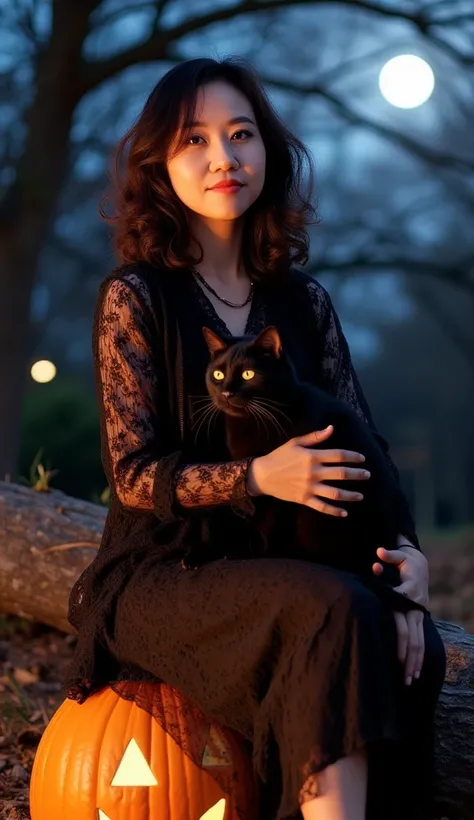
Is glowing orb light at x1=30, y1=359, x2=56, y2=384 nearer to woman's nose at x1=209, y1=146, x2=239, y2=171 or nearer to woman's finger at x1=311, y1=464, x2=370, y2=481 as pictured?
woman's nose at x1=209, y1=146, x2=239, y2=171

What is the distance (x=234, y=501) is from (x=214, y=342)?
0.41m

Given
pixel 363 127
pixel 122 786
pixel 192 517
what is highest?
pixel 363 127

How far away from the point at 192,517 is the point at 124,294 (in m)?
0.65

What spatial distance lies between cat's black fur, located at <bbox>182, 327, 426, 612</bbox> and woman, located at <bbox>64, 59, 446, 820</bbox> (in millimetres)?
56

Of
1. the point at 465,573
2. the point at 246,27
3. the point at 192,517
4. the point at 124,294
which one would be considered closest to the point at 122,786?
the point at 192,517

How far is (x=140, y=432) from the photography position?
8.75 feet

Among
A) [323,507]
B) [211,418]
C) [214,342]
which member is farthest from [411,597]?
[214,342]

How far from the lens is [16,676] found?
4.05 m

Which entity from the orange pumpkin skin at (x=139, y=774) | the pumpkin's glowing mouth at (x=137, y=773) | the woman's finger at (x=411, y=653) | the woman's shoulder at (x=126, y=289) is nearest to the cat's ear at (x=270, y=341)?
the woman's shoulder at (x=126, y=289)

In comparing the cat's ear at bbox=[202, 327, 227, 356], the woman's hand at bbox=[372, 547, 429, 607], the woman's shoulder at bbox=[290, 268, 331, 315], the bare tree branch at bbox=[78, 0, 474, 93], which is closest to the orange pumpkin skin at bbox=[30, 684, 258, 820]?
the woman's hand at bbox=[372, 547, 429, 607]

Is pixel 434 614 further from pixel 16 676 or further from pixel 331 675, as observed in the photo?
pixel 331 675

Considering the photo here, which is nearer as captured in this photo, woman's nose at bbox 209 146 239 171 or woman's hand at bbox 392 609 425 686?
woman's hand at bbox 392 609 425 686

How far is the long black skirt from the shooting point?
2.09 m

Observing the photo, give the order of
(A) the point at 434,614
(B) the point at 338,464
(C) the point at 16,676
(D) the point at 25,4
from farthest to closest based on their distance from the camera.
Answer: (D) the point at 25,4, (A) the point at 434,614, (C) the point at 16,676, (B) the point at 338,464
